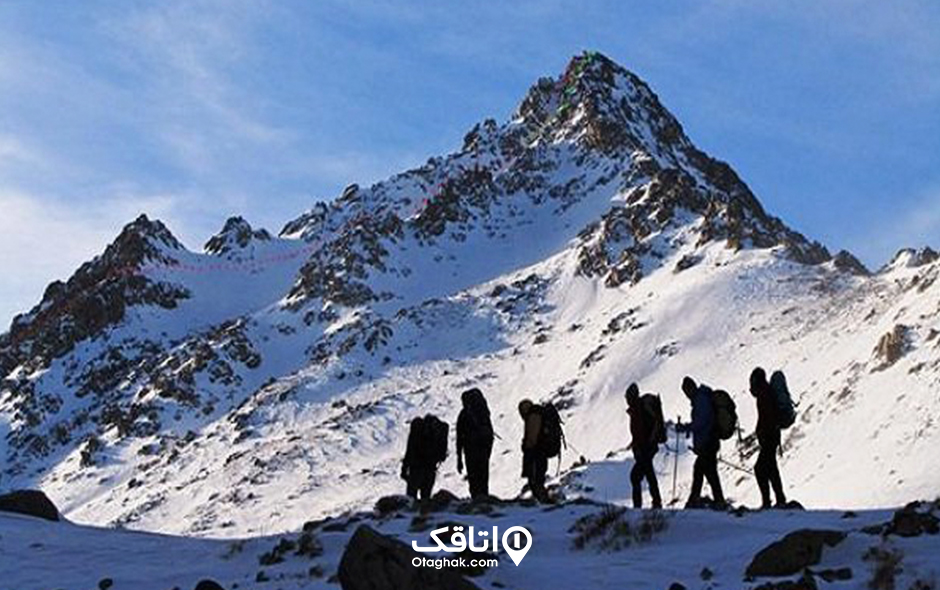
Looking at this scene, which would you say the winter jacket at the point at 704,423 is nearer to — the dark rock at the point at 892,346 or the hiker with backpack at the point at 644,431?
the hiker with backpack at the point at 644,431

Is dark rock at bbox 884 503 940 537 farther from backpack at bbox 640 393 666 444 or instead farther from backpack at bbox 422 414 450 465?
backpack at bbox 422 414 450 465

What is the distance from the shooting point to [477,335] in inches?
4333

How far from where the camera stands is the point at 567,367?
297 feet

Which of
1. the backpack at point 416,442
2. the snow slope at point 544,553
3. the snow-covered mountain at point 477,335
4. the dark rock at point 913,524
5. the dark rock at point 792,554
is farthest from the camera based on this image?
the snow-covered mountain at point 477,335

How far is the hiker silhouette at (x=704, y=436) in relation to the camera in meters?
16.6

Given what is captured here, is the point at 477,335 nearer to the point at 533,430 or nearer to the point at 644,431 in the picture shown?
the point at 533,430

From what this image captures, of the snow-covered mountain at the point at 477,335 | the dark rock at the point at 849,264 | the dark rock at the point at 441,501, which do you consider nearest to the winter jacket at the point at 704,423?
the dark rock at the point at 441,501

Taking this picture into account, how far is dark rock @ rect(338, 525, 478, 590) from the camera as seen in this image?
10203mm

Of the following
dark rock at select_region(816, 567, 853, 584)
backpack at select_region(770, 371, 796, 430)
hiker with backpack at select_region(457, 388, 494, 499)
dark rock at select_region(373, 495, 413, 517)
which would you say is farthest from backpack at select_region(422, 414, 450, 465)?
dark rock at select_region(816, 567, 853, 584)

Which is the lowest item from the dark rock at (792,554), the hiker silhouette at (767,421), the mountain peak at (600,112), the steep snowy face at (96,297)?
the dark rock at (792,554)

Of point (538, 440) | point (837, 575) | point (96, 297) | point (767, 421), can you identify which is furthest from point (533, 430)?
point (96, 297)

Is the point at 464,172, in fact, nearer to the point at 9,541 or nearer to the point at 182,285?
the point at 182,285

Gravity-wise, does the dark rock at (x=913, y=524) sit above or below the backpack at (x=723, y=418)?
below

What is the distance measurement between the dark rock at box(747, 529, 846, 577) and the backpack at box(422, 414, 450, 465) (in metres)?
10.6
